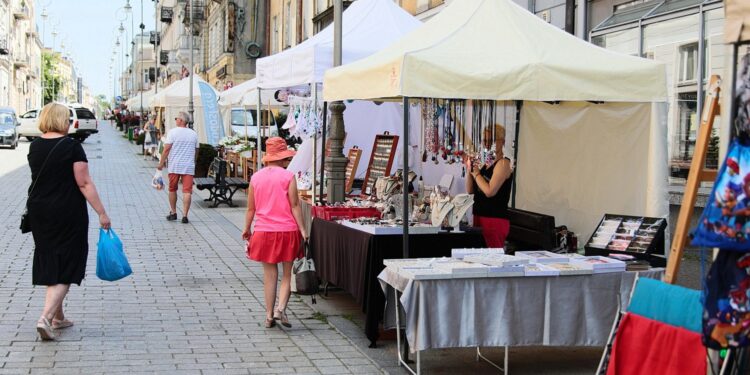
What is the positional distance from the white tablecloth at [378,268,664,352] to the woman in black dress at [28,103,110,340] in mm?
2414

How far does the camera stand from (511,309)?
6.10m

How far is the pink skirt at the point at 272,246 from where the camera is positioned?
7.32 metres

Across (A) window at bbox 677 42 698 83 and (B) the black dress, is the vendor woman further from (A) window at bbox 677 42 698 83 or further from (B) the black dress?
(B) the black dress

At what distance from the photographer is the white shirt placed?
14.9 meters

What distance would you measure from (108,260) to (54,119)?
1190 millimetres

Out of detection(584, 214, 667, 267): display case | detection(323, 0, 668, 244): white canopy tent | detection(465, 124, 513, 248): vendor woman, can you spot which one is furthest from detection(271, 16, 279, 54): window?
detection(584, 214, 667, 267): display case

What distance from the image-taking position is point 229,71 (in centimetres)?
4400

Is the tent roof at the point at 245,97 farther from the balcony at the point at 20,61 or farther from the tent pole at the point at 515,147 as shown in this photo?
the balcony at the point at 20,61

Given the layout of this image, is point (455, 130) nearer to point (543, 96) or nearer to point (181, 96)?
point (543, 96)

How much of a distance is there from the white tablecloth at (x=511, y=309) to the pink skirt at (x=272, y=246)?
4.06 feet

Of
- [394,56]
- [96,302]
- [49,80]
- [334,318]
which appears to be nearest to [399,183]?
[334,318]

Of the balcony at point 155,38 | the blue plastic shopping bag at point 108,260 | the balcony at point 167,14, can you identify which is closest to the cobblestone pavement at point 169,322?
the blue plastic shopping bag at point 108,260

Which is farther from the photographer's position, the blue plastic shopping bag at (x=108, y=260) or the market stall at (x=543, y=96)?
the blue plastic shopping bag at (x=108, y=260)

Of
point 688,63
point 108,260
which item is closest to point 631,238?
point 108,260
